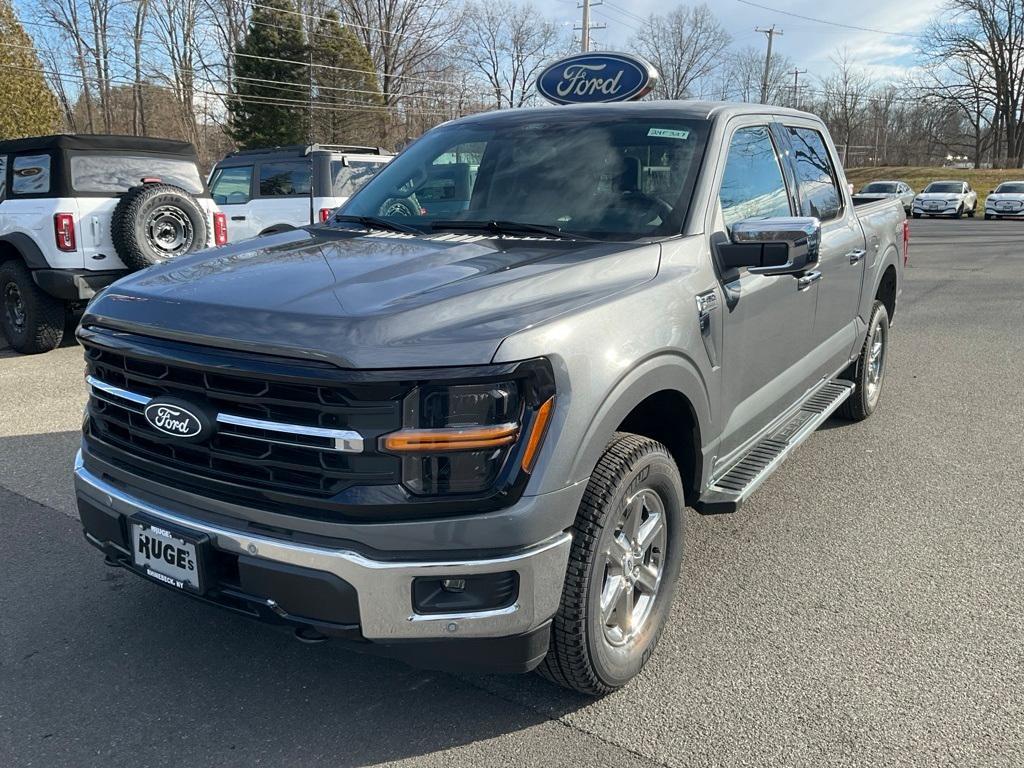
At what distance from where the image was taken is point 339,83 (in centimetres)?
4578

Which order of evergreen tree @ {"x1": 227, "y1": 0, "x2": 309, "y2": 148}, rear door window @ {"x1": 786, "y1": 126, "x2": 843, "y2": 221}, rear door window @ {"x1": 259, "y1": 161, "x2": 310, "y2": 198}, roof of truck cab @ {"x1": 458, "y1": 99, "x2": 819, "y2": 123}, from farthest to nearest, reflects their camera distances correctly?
1. evergreen tree @ {"x1": 227, "y1": 0, "x2": 309, "y2": 148}
2. rear door window @ {"x1": 259, "y1": 161, "x2": 310, "y2": 198}
3. rear door window @ {"x1": 786, "y1": 126, "x2": 843, "y2": 221}
4. roof of truck cab @ {"x1": 458, "y1": 99, "x2": 819, "y2": 123}

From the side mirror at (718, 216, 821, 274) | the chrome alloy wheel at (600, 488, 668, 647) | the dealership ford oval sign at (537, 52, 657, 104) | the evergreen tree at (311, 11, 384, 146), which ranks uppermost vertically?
the evergreen tree at (311, 11, 384, 146)

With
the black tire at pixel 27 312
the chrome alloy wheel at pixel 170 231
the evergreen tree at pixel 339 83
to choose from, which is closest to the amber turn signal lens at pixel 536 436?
the chrome alloy wheel at pixel 170 231

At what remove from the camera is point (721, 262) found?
313cm

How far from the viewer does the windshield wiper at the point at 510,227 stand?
10.5ft

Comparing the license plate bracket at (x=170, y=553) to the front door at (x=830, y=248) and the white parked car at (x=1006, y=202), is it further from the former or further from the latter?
the white parked car at (x=1006, y=202)

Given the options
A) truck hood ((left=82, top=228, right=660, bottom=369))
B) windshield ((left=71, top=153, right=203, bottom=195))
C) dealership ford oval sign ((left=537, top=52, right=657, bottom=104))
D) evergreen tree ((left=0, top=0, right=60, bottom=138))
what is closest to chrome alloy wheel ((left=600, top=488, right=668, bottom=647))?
truck hood ((left=82, top=228, right=660, bottom=369))

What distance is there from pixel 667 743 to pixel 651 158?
2.16 meters

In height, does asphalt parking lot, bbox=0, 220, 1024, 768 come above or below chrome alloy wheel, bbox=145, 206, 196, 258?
below

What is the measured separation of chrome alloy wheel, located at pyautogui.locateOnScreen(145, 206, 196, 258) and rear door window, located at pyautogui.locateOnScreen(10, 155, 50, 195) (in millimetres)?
1061

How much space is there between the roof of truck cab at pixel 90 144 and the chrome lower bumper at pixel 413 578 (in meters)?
6.90

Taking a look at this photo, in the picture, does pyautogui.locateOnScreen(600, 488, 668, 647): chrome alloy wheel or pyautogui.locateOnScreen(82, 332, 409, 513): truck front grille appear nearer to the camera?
pyautogui.locateOnScreen(82, 332, 409, 513): truck front grille

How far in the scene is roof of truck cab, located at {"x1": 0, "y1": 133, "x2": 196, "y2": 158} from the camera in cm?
780

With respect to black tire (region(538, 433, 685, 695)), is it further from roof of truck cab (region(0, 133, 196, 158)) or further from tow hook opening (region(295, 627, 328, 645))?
roof of truck cab (region(0, 133, 196, 158))
